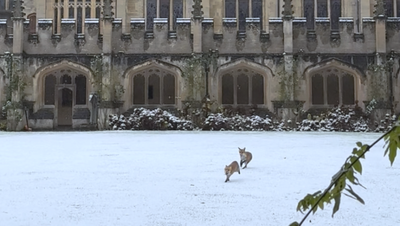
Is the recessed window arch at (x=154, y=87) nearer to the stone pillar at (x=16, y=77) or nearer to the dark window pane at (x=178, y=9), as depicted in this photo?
the stone pillar at (x=16, y=77)

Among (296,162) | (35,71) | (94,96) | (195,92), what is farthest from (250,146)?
(35,71)

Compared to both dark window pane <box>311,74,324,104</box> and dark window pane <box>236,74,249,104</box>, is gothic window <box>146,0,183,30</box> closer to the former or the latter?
dark window pane <box>236,74,249,104</box>

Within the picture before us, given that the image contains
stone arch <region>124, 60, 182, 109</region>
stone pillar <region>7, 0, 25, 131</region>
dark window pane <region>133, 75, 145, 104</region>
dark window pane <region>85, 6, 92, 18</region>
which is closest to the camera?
stone pillar <region>7, 0, 25, 131</region>

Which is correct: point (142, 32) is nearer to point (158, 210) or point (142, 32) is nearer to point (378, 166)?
point (378, 166)

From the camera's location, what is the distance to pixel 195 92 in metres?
15.5

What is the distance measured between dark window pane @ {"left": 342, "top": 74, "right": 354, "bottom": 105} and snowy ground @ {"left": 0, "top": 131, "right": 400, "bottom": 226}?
9770 mm

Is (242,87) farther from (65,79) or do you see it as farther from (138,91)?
(65,79)

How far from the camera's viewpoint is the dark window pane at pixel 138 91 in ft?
53.9

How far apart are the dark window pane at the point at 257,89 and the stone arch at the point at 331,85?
1675mm

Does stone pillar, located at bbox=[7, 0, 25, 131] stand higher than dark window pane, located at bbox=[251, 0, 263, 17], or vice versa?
dark window pane, located at bbox=[251, 0, 263, 17]

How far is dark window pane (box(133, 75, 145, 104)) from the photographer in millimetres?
16438

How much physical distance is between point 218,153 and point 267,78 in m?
9.45

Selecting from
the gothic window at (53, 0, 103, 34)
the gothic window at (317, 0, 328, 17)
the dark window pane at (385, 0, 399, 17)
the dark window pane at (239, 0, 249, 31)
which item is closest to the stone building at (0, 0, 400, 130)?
the dark window pane at (239, 0, 249, 31)

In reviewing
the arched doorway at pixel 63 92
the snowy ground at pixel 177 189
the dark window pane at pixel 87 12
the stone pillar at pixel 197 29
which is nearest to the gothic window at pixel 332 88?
the stone pillar at pixel 197 29
